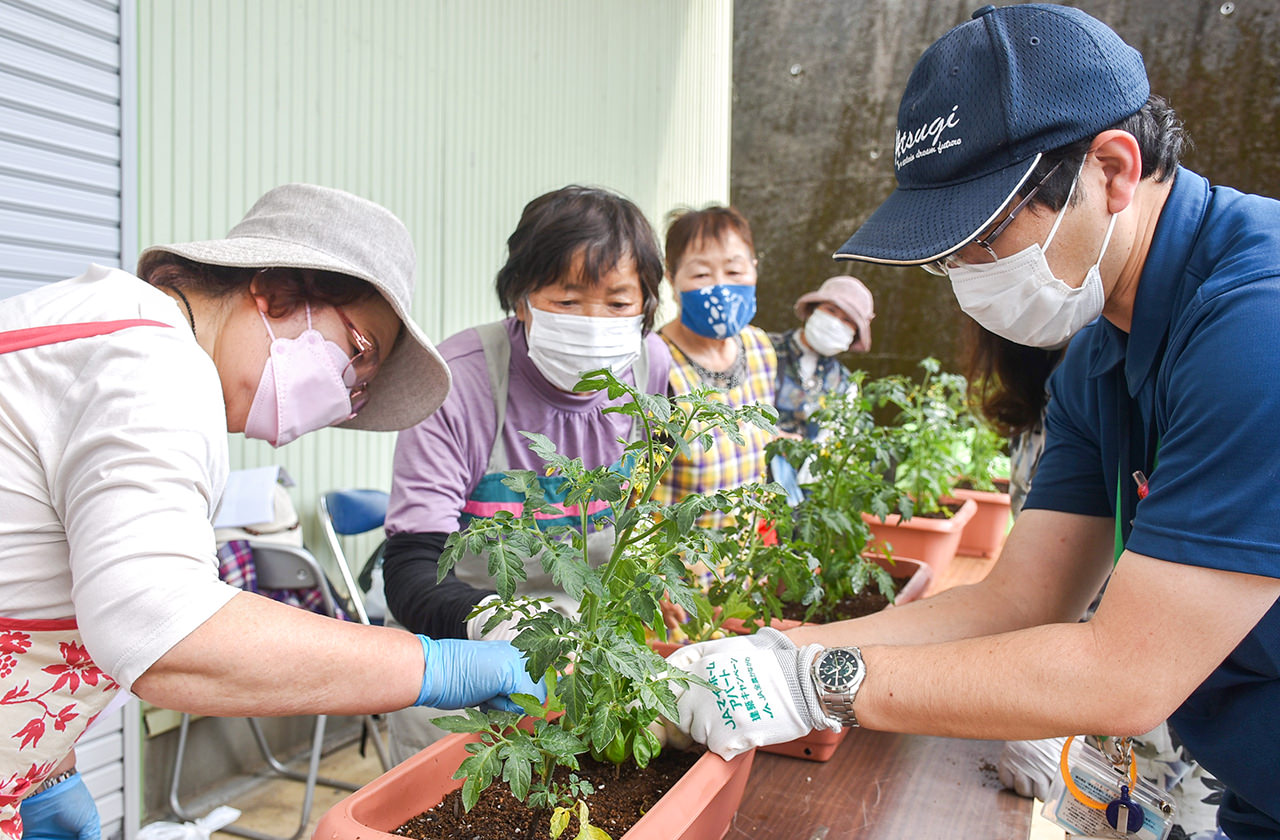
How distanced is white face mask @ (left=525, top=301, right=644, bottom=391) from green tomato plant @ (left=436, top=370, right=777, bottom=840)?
0.59 m

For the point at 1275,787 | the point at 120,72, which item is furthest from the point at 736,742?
the point at 120,72

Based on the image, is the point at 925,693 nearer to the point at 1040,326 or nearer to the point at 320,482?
the point at 1040,326

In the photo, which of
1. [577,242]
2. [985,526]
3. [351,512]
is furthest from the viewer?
[985,526]

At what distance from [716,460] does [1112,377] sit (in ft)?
3.97

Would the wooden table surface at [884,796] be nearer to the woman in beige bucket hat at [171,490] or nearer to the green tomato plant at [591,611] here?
the green tomato plant at [591,611]

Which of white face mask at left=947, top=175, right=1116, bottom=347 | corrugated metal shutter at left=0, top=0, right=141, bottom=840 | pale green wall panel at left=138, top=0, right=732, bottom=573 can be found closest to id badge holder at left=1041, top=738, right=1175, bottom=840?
white face mask at left=947, top=175, right=1116, bottom=347

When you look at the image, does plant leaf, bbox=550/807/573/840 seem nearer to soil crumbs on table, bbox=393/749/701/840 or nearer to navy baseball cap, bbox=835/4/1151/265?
soil crumbs on table, bbox=393/749/701/840

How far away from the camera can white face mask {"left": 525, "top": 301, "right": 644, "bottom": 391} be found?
1616 millimetres

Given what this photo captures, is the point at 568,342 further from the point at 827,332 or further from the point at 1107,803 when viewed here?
the point at 827,332

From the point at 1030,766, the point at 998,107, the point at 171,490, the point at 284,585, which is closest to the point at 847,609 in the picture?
the point at 1030,766

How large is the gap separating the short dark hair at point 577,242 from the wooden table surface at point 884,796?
3.06 feet

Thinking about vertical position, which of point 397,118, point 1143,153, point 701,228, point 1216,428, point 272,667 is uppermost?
point 397,118

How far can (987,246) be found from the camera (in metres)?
1.07

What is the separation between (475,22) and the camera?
360 centimetres
